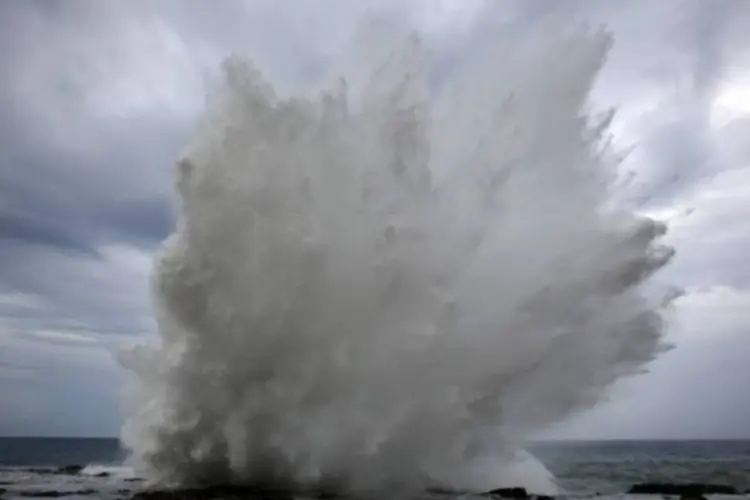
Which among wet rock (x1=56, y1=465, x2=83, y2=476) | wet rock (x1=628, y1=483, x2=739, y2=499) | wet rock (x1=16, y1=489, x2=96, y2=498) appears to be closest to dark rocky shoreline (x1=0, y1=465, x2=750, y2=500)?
wet rock (x1=16, y1=489, x2=96, y2=498)

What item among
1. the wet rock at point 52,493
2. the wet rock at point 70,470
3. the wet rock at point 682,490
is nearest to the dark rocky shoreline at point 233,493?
the wet rock at point 52,493

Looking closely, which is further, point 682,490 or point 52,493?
point 682,490

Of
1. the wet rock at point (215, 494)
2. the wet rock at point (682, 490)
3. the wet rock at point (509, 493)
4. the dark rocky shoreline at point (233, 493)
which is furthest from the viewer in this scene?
the wet rock at point (682, 490)

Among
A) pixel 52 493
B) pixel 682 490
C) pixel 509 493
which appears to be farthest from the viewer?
pixel 682 490

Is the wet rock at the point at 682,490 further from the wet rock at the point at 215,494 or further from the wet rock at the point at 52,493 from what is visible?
the wet rock at the point at 52,493

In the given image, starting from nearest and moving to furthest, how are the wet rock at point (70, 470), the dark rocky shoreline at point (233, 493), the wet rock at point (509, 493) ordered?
the dark rocky shoreline at point (233, 493) < the wet rock at point (509, 493) < the wet rock at point (70, 470)

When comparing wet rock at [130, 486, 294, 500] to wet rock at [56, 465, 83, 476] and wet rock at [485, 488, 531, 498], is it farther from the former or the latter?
wet rock at [56, 465, 83, 476]

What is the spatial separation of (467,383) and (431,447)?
3071mm

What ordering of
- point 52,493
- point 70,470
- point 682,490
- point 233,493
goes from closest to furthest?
point 233,493, point 52,493, point 682,490, point 70,470

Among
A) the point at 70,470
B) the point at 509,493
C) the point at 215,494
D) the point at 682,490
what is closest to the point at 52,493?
the point at 215,494

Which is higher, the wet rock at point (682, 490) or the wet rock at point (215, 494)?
the wet rock at point (215, 494)

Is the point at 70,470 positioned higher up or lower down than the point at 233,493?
lower down

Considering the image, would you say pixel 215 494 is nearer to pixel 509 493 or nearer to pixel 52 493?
pixel 52 493

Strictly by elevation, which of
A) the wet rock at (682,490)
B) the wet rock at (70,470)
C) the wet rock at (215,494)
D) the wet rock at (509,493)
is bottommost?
the wet rock at (682,490)
